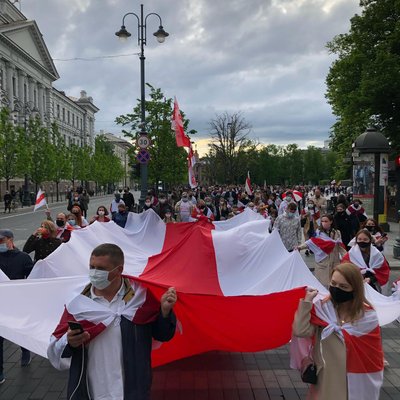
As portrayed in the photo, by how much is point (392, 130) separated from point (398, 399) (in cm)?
2575

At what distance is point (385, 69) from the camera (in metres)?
25.3

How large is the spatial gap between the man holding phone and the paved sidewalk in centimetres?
218

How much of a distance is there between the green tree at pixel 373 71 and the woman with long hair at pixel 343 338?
24.3 meters

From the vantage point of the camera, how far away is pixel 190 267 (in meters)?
6.30

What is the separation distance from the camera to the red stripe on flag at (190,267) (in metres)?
5.78

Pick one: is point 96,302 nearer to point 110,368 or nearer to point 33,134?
point 110,368

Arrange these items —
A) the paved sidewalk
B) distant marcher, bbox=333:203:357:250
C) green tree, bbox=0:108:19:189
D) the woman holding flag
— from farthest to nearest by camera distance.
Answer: green tree, bbox=0:108:19:189 < distant marcher, bbox=333:203:357:250 < the woman holding flag < the paved sidewalk

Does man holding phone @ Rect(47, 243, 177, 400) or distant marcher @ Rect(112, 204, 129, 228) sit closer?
man holding phone @ Rect(47, 243, 177, 400)

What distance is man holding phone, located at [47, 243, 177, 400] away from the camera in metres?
2.90

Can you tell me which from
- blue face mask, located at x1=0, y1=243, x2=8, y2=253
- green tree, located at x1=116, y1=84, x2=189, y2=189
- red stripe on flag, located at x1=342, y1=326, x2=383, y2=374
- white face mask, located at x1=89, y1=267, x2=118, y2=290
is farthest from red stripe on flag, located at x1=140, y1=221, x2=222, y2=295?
green tree, located at x1=116, y1=84, x2=189, y2=189

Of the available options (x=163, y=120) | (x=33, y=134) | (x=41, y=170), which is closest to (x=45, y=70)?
(x=33, y=134)

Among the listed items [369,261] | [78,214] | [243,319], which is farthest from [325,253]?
[78,214]

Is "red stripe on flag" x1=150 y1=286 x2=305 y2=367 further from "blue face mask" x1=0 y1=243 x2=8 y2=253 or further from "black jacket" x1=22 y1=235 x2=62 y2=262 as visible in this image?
"black jacket" x1=22 y1=235 x2=62 y2=262

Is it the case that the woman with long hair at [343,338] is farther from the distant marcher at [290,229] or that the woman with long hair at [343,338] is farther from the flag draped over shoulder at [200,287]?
the distant marcher at [290,229]
